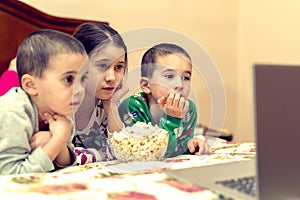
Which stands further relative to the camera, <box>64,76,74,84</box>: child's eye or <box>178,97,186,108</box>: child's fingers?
<box>178,97,186,108</box>: child's fingers

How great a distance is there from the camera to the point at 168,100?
129cm

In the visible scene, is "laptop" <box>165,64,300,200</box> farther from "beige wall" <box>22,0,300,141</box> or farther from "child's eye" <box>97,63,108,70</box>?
"beige wall" <box>22,0,300,141</box>

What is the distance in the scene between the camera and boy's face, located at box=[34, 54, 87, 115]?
1092 millimetres

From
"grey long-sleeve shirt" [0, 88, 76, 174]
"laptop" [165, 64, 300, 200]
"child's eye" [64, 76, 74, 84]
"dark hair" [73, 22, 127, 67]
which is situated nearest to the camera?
"laptop" [165, 64, 300, 200]

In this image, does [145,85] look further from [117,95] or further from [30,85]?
[30,85]

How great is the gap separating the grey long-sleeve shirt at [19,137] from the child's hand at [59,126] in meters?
0.04

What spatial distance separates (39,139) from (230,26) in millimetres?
1890

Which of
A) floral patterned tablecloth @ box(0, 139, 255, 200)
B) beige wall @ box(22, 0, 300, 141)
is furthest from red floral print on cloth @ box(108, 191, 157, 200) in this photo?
beige wall @ box(22, 0, 300, 141)

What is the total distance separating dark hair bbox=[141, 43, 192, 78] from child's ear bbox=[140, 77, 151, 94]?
17 millimetres

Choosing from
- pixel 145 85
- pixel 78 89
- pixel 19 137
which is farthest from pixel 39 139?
pixel 145 85

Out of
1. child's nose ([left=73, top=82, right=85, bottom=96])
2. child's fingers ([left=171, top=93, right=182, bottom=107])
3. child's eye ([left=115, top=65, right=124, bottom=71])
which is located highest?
child's eye ([left=115, top=65, right=124, bottom=71])

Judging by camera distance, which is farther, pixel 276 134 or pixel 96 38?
pixel 96 38

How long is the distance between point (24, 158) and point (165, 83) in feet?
1.65

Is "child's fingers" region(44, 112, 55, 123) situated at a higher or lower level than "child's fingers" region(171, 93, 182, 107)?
lower
